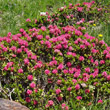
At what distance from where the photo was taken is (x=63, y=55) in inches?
169

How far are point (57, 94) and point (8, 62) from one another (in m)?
1.08

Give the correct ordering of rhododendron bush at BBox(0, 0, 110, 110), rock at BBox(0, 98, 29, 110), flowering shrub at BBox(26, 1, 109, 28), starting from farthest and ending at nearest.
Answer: flowering shrub at BBox(26, 1, 109, 28) → rhododendron bush at BBox(0, 0, 110, 110) → rock at BBox(0, 98, 29, 110)

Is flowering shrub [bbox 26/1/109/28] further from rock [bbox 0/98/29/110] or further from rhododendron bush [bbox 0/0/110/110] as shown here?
rock [bbox 0/98/29/110]

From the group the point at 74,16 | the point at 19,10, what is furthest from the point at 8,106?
the point at 19,10

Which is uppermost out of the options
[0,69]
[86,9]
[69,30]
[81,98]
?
[86,9]

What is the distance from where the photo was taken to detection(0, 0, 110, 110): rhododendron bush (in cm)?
338

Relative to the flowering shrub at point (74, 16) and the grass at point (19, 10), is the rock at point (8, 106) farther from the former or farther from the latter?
the flowering shrub at point (74, 16)

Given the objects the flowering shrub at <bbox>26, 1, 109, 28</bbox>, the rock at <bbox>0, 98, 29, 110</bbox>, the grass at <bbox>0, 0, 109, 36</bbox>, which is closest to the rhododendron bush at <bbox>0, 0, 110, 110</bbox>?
the rock at <bbox>0, 98, 29, 110</bbox>

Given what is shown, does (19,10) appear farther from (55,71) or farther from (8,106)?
(8,106)

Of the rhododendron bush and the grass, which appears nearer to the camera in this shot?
the rhododendron bush

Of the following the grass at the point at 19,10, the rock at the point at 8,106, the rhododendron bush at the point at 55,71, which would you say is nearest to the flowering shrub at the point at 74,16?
the grass at the point at 19,10

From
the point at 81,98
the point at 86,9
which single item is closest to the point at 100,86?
the point at 81,98

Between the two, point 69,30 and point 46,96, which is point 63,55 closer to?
point 69,30

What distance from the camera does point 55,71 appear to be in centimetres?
357
